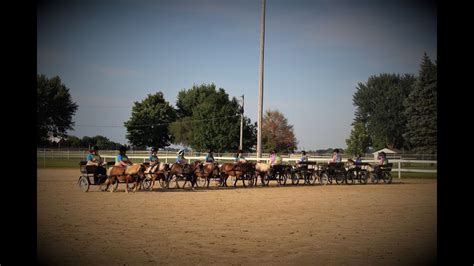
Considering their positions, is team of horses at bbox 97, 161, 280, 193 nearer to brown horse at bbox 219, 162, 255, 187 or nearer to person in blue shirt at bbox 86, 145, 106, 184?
brown horse at bbox 219, 162, 255, 187

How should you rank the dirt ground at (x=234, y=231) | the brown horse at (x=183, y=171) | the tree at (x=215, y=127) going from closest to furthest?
the dirt ground at (x=234, y=231), the brown horse at (x=183, y=171), the tree at (x=215, y=127)

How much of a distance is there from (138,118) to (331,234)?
71639mm

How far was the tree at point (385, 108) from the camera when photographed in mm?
65438

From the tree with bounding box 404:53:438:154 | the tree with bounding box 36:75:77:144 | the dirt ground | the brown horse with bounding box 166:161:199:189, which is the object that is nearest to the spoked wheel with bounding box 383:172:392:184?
the dirt ground

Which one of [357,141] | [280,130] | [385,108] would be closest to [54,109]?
[280,130]

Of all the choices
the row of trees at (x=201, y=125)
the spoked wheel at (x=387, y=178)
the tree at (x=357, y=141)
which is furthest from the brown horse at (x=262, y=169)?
the tree at (x=357, y=141)

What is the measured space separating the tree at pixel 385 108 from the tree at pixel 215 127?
64.4 ft

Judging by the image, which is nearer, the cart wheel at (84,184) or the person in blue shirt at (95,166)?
the person in blue shirt at (95,166)

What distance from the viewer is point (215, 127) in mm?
60812

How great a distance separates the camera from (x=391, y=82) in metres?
71.9

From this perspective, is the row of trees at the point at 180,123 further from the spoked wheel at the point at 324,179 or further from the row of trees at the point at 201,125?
the spoked wheel at the point at 324,179
